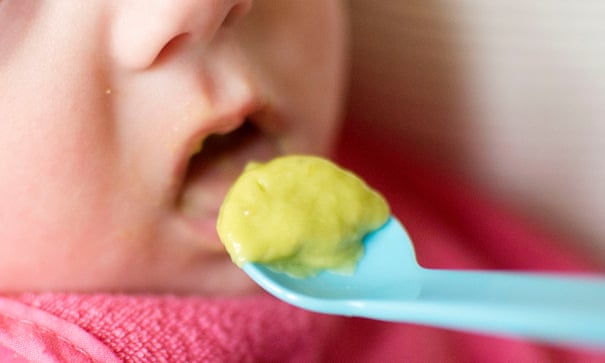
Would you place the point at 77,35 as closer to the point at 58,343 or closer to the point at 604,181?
the point at 58,343

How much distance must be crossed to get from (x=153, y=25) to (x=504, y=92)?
46 cm

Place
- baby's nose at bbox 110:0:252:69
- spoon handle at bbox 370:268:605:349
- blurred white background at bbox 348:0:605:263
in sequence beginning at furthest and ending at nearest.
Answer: blurred white background at bbox 348:0:605:263, baby's nose at bbox 110:0:252:69, spoon handle at bbox 370:268:605:349

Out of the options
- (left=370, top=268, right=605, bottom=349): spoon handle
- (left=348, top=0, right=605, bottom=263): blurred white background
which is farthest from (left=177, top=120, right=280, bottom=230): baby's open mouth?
(left=348, top=0, right=605, bottom=263): blurred white background

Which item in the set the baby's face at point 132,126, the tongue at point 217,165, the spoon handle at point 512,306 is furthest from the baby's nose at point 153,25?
the spoon handle at point 512,306

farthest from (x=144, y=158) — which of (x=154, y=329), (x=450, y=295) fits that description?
(x=450, y=295)

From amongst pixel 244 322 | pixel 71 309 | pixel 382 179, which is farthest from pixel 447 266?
pixel 71 309

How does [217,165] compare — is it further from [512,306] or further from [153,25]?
[512,306]

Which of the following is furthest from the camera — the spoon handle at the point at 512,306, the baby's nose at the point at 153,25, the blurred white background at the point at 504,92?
the blurred white background at the point at 504,92

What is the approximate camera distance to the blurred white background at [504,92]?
0.84 m

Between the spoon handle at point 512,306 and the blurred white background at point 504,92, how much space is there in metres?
0.43

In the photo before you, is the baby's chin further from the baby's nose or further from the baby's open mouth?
the baby's nose

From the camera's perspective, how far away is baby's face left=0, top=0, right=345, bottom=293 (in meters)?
0.54

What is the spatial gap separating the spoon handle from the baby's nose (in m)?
0.22

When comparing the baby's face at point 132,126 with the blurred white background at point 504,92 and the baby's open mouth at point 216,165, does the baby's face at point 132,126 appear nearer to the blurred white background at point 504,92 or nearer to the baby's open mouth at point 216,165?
the baby's open mouth at point 216,165
